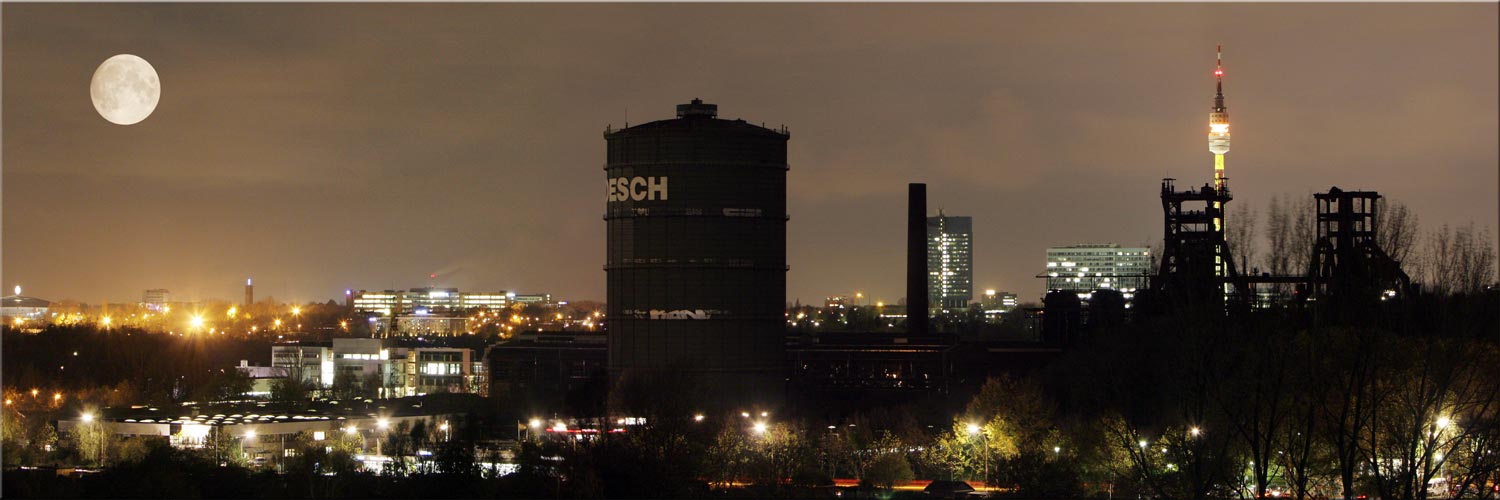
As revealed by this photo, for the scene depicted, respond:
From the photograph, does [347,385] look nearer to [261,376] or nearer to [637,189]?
[261,376]

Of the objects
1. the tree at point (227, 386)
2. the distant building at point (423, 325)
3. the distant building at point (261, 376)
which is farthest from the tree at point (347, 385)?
the distant building at point (423, 325)

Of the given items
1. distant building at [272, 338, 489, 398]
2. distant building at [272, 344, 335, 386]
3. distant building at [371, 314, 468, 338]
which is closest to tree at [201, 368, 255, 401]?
distant building at [272, 338, 489, 398]

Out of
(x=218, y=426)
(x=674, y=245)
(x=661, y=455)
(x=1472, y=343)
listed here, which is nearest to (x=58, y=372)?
(x=218, y=426)

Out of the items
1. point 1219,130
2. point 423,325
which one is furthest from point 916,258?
point 423,325

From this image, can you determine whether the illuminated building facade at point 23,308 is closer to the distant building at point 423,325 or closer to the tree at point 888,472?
the distant building at point 423,325

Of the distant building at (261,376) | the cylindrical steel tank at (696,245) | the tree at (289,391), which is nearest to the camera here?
the cylindrical steel tank at (696,245)

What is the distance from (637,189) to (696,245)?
3.03 m

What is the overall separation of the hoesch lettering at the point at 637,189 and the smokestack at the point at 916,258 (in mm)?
34759

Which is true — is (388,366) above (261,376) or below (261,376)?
above

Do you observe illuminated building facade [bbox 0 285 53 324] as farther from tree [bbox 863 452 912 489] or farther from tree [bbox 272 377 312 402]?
tree [bbox 863 452 912 489]

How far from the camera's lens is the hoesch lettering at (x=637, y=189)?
66500mm

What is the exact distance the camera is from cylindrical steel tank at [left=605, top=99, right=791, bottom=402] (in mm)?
66438

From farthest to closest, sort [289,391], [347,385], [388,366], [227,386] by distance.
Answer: [388,366] → [347,385] → [227,386] → [289,391]

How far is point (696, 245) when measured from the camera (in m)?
66.7
